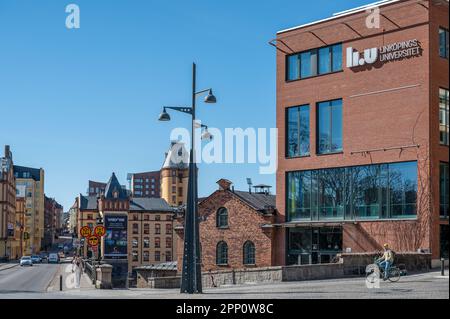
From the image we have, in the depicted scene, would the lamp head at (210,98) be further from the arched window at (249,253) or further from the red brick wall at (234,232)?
the arched window at (249,253)

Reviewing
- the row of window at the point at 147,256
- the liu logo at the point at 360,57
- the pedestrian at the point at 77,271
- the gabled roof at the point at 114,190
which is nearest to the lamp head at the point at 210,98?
the pedestrian at the point at 77,271

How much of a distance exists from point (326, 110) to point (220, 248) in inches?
545

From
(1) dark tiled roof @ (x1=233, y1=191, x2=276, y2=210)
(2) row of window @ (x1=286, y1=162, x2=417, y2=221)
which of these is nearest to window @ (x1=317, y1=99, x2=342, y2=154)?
(2) row of window @ (x1=286, y1=162, x2=417, y2=221)

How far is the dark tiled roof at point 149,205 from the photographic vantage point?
13812 cm

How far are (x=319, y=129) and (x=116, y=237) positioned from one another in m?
92.0

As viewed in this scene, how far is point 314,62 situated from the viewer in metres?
45.3

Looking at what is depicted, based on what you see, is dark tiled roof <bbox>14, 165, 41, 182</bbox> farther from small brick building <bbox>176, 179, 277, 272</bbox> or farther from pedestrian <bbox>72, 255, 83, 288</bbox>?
small brick building <bbox>176, 179, 277, 272</bbox>

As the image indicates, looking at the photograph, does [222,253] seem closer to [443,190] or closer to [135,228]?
[443,190]

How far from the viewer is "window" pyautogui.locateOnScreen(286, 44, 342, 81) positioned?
4388 centimetres

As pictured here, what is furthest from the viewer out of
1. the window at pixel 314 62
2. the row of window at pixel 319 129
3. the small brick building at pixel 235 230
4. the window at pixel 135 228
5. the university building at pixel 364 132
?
the window at pixel 135 228

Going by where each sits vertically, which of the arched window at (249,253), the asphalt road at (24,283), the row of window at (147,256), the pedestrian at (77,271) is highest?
the arched window at (249,253)

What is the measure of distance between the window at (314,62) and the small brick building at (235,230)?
31.5ft

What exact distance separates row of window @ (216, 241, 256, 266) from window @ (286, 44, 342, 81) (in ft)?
40.2

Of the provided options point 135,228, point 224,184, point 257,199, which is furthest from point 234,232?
point 135,228
